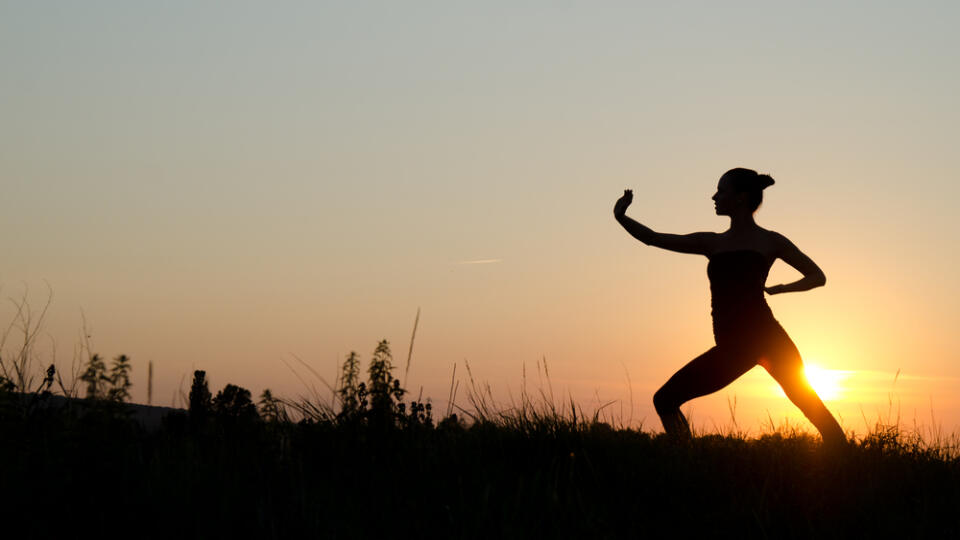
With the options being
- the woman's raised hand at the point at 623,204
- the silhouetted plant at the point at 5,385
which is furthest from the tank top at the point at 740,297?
the silhouetted plant at the point at 5,385

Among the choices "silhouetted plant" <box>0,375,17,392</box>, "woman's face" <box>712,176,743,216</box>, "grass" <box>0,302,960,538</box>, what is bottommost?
"grass" <box>0,302,960,538</box>

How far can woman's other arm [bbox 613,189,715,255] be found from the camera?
7770mm

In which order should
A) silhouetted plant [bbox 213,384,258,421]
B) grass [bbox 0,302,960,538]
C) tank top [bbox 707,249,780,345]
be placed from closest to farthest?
grass [bbox 0,302,960,538]
silhouetted plant [bbox 213,384,258,421]
tank top [bbox 707,249,780,345]

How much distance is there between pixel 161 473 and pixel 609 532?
244cm

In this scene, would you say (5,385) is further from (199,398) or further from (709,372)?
(709,372)

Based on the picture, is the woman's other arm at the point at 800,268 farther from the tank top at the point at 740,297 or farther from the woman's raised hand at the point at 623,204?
the woman's raised hand at the point at 623,204

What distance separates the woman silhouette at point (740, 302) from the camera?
7488 mm

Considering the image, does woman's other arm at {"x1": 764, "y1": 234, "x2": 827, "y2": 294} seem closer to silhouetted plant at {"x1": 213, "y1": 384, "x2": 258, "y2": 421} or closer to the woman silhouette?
the woman silhouette

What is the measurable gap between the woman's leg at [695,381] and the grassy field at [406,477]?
0.21 metres

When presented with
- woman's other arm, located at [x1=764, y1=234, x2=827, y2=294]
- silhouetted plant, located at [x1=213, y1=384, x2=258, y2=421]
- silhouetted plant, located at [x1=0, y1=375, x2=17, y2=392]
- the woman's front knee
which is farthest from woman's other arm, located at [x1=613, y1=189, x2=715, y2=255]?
silhouetted plant, located at [x1=0, y1=375, x2=17, y2=392]

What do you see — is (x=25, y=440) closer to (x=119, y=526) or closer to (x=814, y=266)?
(x=119, y=526)

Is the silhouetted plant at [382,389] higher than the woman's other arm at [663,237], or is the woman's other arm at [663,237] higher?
the woman's other arm at [663,237]

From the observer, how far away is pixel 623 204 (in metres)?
7.85

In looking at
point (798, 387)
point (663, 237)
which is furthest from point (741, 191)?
point (798, 387)
